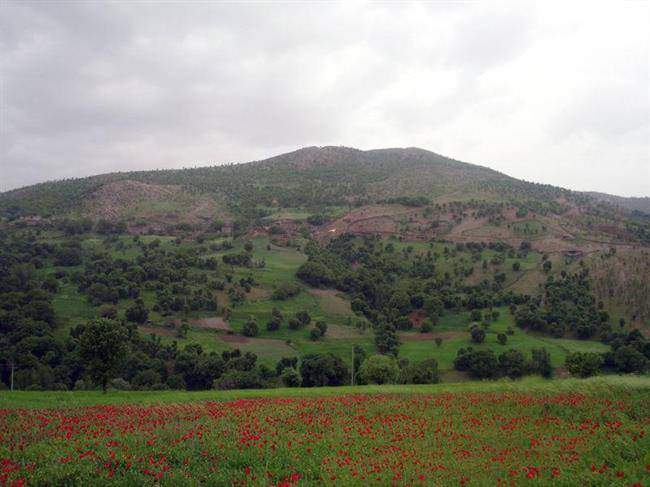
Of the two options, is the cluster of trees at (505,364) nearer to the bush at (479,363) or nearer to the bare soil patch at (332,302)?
the bush at (479,363)

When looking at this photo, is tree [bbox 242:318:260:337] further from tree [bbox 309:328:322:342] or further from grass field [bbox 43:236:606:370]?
tree [bbox 309:328:322:342]

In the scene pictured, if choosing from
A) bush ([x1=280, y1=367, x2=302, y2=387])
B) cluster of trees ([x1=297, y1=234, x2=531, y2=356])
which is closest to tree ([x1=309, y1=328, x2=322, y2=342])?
cluster of trees ([x1=297, y1=234, x2=531, y2=356])

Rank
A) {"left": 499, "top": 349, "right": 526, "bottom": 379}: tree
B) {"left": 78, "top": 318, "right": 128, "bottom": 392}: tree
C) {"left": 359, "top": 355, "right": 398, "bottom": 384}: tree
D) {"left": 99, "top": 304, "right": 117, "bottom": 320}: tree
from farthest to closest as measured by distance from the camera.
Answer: {"left": 99, "top": 304, "right": 117, "bottom": 320}: tree
{"left": 499, "top": 349, "right": 526, "bottom": 379}: tree
{"left": 359, "top": 355, "right": 398, "bottom": 384}: tree
{"left": 78, "top": 318, "right": 128, "bottom": 392}: tree

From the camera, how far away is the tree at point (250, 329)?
263 ft

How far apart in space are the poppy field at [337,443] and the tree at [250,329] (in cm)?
6007

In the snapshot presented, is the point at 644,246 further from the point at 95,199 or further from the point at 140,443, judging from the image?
the point at 95,199

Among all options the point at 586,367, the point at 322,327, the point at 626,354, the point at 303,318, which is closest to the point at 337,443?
the point at 586,367

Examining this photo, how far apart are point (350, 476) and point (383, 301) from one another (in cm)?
8784

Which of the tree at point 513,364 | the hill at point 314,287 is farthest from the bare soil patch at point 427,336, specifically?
the tree at point 513,364

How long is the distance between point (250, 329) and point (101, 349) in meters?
47.9

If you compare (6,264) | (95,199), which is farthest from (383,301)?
(95,199)

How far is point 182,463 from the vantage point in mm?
12094

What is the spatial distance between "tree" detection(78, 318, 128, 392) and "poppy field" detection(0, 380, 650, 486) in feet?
42.7

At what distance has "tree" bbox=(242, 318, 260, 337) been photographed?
263ft
